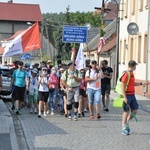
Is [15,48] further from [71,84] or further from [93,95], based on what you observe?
[93,95]

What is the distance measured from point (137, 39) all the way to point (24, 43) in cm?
1370

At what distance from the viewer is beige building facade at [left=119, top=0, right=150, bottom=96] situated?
31328mm

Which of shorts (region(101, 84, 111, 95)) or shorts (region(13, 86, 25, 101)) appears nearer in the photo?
shorts (region(13, 86, 25, 101))

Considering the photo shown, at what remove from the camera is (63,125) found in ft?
47.8

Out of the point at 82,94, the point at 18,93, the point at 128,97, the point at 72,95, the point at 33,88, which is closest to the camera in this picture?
the point at 128,97

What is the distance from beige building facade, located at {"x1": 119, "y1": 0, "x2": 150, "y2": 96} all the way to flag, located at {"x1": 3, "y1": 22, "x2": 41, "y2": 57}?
9.41 m

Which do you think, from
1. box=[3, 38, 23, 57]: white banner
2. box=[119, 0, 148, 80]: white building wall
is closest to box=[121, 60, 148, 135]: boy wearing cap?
box=[3, 38, 23, 57]: white banner

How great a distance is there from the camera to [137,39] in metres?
33.7

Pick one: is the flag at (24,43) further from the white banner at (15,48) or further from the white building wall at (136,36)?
the white building wall at (136,36)

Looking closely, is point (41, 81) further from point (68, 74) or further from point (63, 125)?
point (63, 125)

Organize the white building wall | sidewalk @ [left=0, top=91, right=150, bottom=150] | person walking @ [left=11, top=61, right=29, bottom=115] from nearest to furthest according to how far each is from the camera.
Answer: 1. sidewalk @ [left=0, top=91, right=150, bottom=150]
2. person walking @ [left=11, top=61, right=29, bottom=115]
3. the white building wall

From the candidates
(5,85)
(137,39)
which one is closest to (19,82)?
(5,85)

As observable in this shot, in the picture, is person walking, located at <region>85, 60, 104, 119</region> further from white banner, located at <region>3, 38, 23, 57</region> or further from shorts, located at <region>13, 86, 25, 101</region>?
white banner, located at <region>3, 38, 23, 57</region>

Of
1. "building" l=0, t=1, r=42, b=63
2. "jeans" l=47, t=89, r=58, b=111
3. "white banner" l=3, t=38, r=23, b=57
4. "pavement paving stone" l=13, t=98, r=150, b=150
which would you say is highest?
"building" l=0, t=1, r=42, b=63
